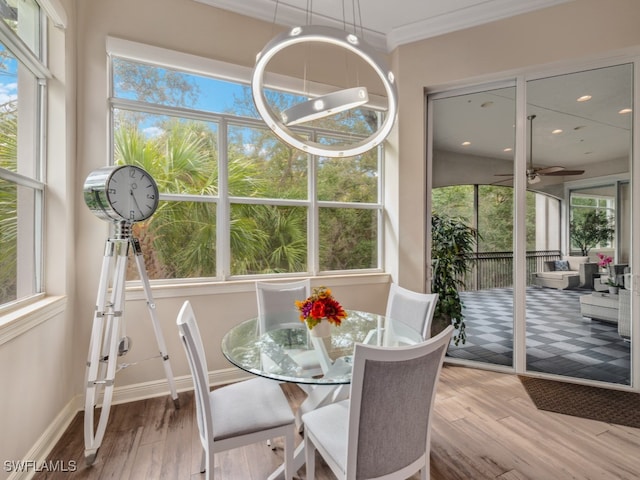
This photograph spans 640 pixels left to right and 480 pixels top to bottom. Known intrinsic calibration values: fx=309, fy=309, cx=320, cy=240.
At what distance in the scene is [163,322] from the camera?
2623mm

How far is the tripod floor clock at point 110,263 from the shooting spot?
190 cm

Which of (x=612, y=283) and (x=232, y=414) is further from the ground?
(x=612, y=283)

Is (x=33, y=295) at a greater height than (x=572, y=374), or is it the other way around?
(x=33, y=295)

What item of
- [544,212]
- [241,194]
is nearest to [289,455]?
[241,194]

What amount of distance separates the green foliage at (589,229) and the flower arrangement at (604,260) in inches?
4.1

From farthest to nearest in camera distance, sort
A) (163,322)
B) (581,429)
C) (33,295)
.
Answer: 1. (163,322)
2. (581,429)
3. (33,295)

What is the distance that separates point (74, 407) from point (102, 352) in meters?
0.63

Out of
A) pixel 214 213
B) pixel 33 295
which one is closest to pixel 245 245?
pixel 214 213

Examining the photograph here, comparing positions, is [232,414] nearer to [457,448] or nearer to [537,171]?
[457,448]

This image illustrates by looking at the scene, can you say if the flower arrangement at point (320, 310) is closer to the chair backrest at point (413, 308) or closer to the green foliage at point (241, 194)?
the chair backrest at point (413, 308)

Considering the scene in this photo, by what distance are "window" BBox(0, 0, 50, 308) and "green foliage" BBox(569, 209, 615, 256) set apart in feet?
14.3

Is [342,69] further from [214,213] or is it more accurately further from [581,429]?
[581,429]

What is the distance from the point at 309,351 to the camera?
176cm

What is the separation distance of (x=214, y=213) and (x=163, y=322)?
→ 1040 mm
